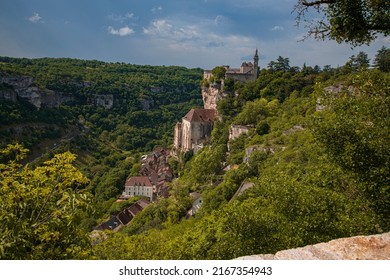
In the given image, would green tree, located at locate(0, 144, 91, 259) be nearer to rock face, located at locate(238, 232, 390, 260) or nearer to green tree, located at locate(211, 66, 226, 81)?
rock face, located at locate(238, 232, 390, 260)

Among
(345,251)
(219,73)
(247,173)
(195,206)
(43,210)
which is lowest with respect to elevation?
(195,206)

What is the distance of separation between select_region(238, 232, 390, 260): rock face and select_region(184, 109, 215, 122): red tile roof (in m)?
52.7

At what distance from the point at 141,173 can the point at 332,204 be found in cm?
5810

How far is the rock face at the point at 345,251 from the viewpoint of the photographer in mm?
4770

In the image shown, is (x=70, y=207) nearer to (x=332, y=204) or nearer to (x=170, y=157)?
(x=332, y=204)

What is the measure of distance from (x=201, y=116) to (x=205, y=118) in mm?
747

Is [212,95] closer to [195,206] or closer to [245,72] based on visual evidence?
[245,72]

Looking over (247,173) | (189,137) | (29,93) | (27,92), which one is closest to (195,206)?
(247,173)

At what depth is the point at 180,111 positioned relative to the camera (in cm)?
12162

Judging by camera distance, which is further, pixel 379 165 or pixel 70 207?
pixel 379 165

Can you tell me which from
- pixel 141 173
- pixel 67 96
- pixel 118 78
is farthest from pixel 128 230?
pixel 118 78

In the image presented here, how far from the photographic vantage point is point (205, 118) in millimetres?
58906

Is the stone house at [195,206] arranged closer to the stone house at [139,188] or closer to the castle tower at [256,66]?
the stone house at [139,188]

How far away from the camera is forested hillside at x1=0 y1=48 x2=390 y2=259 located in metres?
5.23
